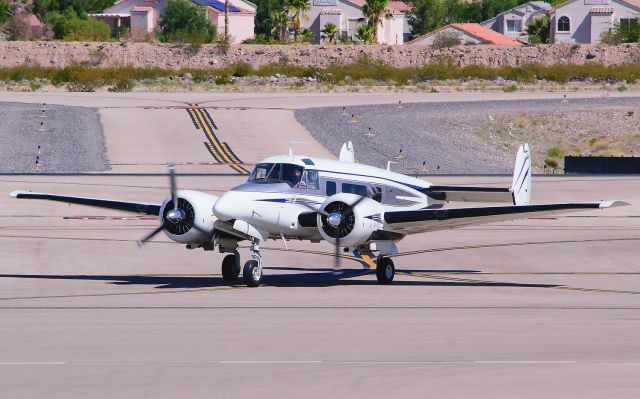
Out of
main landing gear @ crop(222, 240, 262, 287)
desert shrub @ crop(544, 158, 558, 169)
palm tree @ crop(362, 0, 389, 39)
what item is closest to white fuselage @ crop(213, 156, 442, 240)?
main landing gear @ crop(222, 240, 262, 287)

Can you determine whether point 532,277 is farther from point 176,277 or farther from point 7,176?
point 7,176

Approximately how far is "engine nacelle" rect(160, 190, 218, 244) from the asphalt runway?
1.27 m

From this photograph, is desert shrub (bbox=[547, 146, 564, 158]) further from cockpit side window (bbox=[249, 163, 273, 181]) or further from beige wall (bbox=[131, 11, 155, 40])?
beige wall (bbox=[131, 11, 155, 40])

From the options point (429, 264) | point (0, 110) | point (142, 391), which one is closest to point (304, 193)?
point (429, 264)

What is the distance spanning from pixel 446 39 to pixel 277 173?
119 m

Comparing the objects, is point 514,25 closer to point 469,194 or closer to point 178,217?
point 469,194

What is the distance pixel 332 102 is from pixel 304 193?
6273cm

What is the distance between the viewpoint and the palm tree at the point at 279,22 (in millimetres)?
158500

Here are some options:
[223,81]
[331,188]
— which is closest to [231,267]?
[331,188]

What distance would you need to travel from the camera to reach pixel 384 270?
2781 cm

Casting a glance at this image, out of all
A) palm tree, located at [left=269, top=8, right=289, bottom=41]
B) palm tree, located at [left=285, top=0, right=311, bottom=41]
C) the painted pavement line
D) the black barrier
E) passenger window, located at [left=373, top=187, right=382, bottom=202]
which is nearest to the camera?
the painted pavement line

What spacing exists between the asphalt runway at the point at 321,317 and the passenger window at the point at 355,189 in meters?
2.29

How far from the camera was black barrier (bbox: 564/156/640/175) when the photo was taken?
57.3 meters

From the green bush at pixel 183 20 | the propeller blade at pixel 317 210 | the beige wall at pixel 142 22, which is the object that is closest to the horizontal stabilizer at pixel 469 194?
the propeller blade at pixel 317 210
